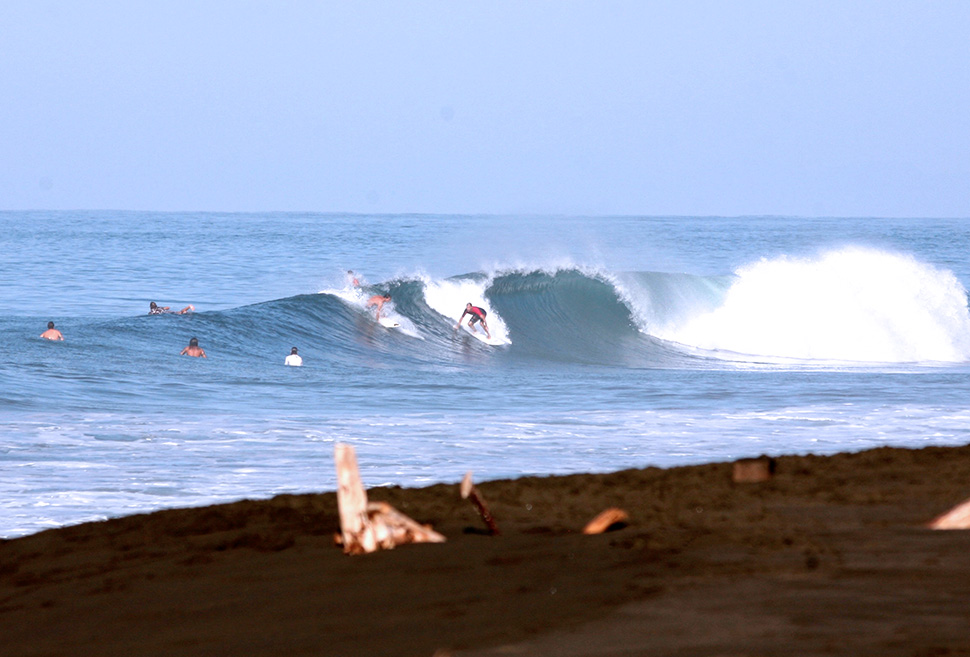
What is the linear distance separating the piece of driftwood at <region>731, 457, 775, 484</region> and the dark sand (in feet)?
0.80

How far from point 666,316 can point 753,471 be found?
2055 centimetres

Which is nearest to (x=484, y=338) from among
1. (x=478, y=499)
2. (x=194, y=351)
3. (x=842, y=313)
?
(x=194, y=351)

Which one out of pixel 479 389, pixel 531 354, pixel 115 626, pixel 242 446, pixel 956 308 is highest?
pixel 956 308

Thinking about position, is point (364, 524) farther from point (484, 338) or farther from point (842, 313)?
point (842, 313)

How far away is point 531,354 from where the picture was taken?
21.6 metres

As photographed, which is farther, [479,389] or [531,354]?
[531,354]

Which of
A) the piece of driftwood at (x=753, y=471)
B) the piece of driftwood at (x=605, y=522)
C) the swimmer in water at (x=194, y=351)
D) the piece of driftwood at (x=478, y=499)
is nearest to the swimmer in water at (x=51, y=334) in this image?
the swimmer in water at (x=194, y=351)

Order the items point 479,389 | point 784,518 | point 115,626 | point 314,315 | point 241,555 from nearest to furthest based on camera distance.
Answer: point 115,626
point 241,555
point 784,518
point 479,389
point 314,315

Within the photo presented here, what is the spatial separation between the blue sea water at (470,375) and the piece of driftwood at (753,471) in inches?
81.8

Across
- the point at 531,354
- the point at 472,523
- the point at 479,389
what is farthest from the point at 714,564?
the point at 531,354

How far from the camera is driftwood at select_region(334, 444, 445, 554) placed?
4234 millimetres

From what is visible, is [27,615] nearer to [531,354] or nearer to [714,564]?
[714,564]

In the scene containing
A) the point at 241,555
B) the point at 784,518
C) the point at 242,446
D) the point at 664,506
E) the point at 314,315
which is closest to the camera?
the point at 241,555

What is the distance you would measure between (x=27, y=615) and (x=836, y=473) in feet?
14.4
